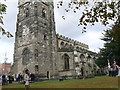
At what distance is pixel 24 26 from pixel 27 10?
422 centimetres

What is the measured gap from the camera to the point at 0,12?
783 centimetres

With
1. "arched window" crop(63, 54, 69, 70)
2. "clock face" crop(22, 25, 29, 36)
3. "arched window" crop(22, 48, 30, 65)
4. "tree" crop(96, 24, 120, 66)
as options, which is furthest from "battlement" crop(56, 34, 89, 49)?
"tree" crop(96, 24, 120, 66)

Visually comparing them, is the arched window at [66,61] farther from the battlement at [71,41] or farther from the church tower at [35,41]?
the battlement at [71,41]

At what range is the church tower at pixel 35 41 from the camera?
2862cm

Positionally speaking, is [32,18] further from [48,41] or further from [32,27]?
[48,41]

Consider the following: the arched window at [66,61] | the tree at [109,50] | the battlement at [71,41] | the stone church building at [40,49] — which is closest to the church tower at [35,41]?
the stone church building at [40,49]

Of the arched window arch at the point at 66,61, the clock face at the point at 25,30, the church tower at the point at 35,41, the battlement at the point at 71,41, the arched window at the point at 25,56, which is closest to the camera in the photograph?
the church tower at the point at 35,41

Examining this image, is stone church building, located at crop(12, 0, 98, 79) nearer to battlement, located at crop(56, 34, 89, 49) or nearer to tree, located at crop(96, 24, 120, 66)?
tree, located at crop(96, 24, 120, 66)

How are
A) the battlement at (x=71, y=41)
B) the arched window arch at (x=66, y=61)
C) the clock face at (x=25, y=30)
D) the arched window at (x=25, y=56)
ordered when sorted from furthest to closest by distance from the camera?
1. the battlement at (x=71, y=41)
2. the arched window arch at (x=66, y=61)
3. the clock face at (x=25, y=30)
4. the arched window at (x=25, y=56)

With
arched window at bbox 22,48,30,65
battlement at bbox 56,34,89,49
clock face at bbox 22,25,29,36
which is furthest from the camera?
battlement at bbox 56,34,89,49

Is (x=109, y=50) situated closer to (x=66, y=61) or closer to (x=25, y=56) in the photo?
(x=66, y=61)

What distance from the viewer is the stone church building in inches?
1136

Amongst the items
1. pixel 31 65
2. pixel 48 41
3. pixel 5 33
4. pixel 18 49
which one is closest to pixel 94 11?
pixel 5 33

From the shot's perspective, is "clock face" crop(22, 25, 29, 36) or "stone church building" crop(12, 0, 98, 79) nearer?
"stone church building" crop(12, 0, 98, 79)
